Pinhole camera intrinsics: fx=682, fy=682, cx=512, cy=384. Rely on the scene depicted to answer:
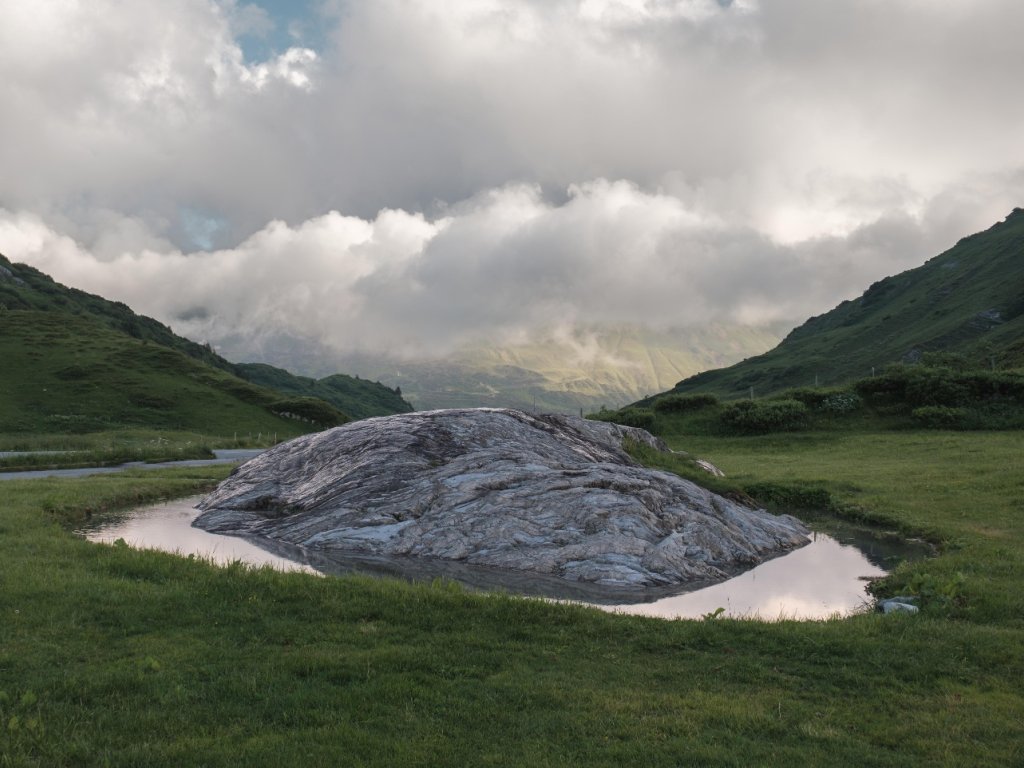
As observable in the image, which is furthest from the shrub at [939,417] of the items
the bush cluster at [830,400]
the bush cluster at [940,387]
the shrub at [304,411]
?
the shrub at [304,411]

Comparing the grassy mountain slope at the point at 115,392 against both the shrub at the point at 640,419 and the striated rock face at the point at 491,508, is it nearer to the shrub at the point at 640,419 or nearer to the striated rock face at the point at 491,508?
the shrub at the point at 640,419

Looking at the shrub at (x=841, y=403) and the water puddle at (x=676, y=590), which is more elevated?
the shrub at (x=841, y=403)

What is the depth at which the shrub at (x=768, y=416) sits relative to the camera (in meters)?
63.1

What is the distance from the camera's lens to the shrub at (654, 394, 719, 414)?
70.8 meters

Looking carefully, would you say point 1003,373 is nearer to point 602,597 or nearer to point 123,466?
point 602,597

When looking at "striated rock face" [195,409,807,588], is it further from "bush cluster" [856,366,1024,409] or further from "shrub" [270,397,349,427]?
"shrub" [270,397,349,427]

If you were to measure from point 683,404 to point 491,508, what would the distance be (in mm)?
50856

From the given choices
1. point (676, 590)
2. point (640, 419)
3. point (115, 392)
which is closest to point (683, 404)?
point (640, 419)

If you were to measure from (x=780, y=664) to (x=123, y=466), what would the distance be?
51847 millimetres

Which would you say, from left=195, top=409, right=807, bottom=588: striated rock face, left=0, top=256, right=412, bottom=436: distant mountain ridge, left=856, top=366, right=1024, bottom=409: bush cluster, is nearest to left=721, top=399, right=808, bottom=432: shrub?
left=856, top=366, right=1024, bottom=409: bush cluster

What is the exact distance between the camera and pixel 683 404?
71.1 metres

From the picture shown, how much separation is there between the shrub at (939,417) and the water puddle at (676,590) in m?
36.4

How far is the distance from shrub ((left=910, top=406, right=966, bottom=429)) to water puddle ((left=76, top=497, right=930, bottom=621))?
3642cm

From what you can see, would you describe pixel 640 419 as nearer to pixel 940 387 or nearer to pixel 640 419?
pixel 640 419
